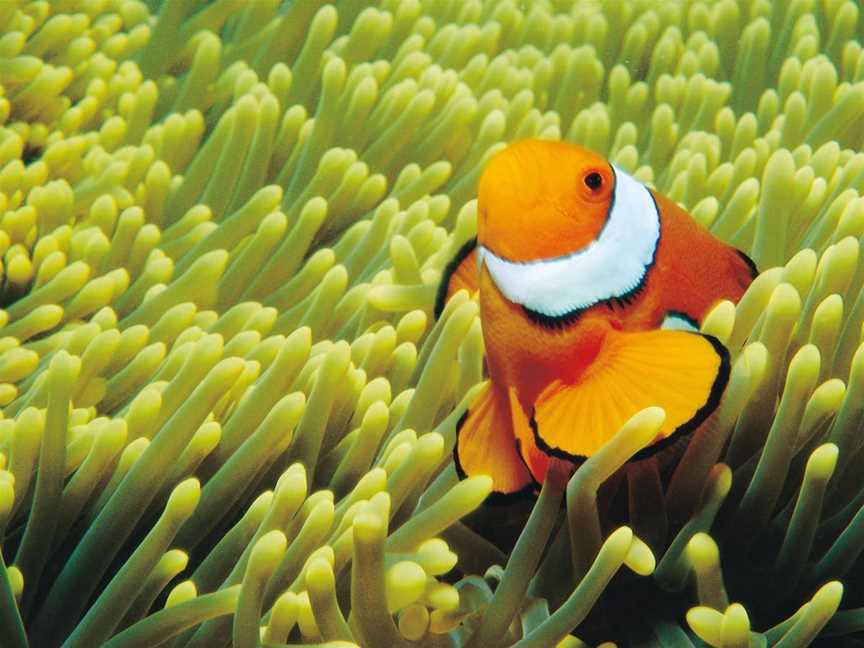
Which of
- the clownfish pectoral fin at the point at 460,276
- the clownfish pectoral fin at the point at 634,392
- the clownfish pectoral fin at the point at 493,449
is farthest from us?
the clownfish pectoral fin at the point at 460,276

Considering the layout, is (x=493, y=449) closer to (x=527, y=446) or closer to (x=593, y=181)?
(x=527, y=446)

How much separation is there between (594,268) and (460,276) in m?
0.21

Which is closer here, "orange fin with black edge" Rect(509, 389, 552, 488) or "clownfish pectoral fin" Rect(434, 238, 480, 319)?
"orange fin with black edge" Rect(509, 389, 552, 488)

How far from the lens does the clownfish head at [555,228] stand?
764 mm

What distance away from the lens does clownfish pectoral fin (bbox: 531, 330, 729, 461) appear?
727mm

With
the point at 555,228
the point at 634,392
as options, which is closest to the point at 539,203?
the point at 555,228

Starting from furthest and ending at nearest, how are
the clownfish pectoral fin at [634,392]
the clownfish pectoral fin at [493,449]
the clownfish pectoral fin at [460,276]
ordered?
the clownfish pectoral fin at [460,276] < the clownfish pectoral fin at [493,449] < the clownfish pectoral fin at [634,392]

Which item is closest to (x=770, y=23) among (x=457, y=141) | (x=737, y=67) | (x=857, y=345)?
(x=737, y=67)

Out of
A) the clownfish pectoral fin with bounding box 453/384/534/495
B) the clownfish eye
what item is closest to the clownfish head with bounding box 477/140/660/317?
the clownfish eye

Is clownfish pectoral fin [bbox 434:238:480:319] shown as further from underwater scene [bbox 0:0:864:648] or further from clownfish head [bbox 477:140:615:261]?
clownfish head [bbox 477:140:615:261]

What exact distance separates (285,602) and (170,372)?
1.12ft

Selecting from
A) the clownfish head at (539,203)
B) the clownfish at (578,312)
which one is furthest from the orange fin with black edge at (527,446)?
the clownfish head at (539,203)

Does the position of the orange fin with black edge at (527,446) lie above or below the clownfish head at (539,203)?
below

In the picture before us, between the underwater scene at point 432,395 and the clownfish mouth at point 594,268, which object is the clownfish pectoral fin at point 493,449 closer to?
the underwater scene at point 432,395
